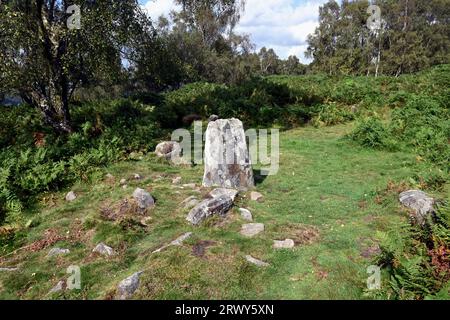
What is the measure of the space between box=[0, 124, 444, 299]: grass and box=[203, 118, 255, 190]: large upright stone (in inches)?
26.3

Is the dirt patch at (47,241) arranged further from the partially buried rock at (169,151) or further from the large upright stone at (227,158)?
the partially buried rock at (169,151)

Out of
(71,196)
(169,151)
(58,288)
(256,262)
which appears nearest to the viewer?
(58,288)

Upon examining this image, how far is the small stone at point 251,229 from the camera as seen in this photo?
7457 millimetres

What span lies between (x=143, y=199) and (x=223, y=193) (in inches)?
80.4

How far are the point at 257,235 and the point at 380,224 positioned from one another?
8.81 ft

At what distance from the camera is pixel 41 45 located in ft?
42.5

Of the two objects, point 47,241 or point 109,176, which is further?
point 109,176

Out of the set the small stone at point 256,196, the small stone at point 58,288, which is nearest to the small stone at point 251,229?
the small stone at point 256,196

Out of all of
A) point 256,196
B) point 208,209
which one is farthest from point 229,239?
point 256,196

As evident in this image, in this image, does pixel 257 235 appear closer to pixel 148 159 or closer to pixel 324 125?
pixel 148 159

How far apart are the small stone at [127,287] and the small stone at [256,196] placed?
13.8 feet

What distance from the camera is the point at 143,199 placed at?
29.6 feet

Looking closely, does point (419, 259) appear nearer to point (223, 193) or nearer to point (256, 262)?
point (256, 262)
